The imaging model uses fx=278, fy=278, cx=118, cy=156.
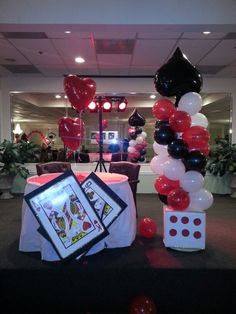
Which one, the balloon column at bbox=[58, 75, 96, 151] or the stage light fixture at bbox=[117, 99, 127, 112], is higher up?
the stage light fixture at bbox=[117, 99, 127, 112]

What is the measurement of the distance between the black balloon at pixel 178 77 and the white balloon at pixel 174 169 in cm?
73

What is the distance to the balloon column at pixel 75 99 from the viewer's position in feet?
10.6

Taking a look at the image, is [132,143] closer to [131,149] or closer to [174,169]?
[131,149]

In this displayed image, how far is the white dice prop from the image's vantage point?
284cm

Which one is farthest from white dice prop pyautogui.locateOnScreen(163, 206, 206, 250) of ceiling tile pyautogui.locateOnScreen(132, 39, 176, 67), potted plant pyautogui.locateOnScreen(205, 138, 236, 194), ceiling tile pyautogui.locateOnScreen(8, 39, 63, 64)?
potted plant pyautogui.locateOnScreen(205, 138, 236, 194)

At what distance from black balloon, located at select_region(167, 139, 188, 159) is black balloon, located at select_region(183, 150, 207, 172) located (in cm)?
5

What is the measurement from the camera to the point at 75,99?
3.28m

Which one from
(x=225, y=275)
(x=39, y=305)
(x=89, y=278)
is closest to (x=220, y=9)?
(x=225, y=275)

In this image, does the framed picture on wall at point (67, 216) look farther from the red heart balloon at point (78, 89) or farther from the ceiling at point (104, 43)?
the ceiling at point (104, 43)

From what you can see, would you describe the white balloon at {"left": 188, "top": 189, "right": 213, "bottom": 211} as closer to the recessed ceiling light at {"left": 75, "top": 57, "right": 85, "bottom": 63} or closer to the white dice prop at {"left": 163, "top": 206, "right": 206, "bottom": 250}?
the white dice prop at {"left": 163, "top": 206, "right": 206, "bottom": 250}

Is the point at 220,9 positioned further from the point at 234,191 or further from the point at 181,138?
the point at 234,191

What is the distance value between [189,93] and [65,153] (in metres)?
4.04

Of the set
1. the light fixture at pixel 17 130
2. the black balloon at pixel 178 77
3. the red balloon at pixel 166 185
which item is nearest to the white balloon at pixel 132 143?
the light fixture at pixel 17 130

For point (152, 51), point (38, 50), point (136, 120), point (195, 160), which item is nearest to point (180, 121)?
point (195, 160)
